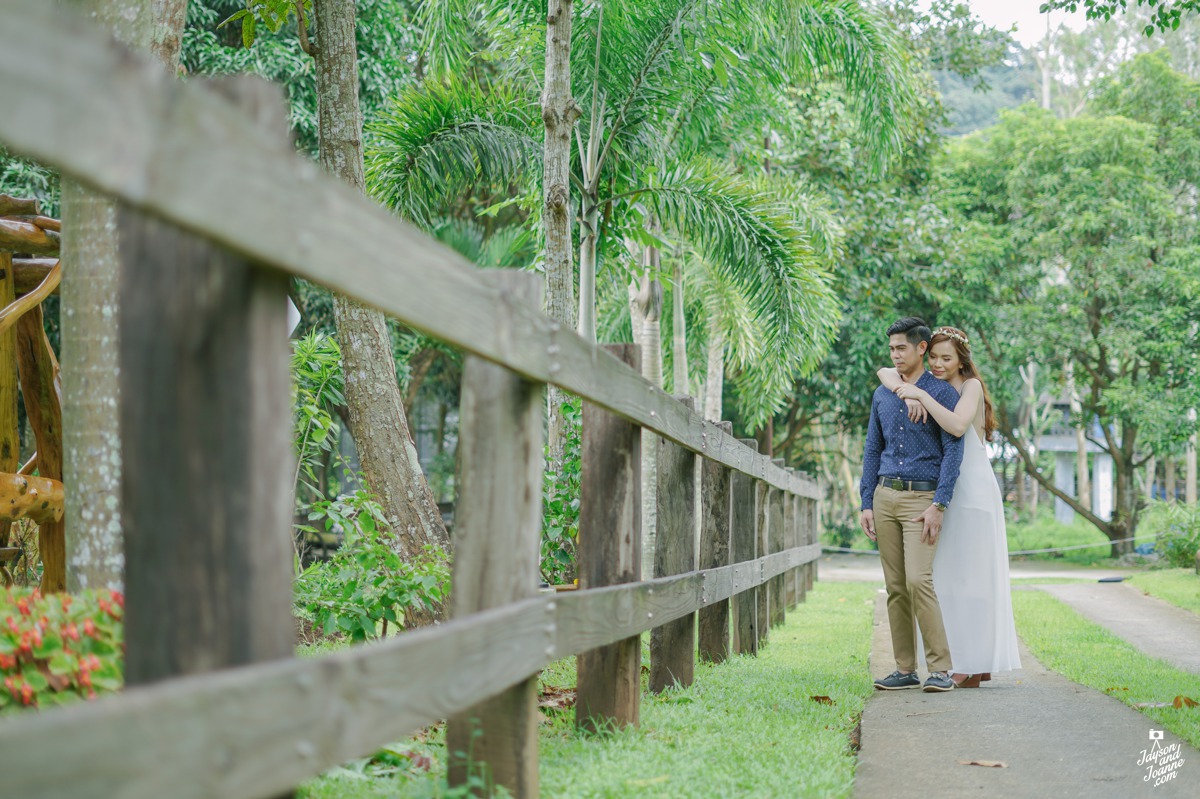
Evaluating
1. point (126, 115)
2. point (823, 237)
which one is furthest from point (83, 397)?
point (823, 237)

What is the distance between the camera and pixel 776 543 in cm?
998

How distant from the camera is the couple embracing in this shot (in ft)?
20.9

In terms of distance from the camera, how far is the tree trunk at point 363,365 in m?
7.26

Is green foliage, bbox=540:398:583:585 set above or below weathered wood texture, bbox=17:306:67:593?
below

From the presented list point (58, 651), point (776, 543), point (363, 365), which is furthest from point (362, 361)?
point (58, 651)

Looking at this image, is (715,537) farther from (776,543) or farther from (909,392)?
(776,543)

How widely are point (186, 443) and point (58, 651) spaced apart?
100 cm

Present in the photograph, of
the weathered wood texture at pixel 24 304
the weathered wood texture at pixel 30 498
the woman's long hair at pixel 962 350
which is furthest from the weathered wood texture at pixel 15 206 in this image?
the woman's long hair at pixel 962 350

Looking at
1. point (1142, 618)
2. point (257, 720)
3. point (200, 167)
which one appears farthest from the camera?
point (1142, 618)

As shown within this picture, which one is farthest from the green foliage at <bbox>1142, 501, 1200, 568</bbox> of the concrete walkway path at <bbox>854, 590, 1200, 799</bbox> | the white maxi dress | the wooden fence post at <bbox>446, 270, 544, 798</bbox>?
Result: the wooden fence post at <bbox>446, 270, 544, 798</bbox>

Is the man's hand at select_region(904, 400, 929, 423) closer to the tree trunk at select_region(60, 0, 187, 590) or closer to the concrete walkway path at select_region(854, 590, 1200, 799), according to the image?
the concrete walkway path at select_region(854, 590, 1200, 799)

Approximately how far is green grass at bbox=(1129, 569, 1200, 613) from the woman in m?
6.81

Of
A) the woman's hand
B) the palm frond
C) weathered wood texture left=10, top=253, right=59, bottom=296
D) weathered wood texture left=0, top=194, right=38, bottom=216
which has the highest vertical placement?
the palm frond

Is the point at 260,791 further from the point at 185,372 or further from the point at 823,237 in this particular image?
the point at 823,237
